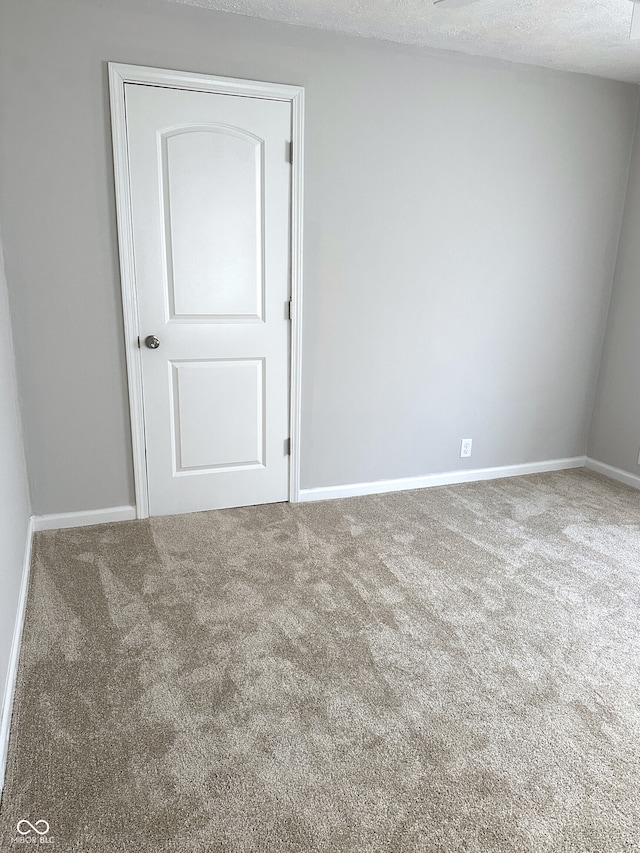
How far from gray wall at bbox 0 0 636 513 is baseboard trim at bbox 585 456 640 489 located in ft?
0.62

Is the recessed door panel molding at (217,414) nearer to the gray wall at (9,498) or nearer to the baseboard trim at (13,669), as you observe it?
the gray wall at (9,498)

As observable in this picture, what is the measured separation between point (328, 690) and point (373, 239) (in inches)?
92.9

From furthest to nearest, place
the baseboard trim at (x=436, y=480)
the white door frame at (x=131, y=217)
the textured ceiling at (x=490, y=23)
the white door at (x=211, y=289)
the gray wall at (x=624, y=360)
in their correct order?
the gray wall at (x=624, y=360), the baseboard trim at (x=436, y=480), the white door at (x=211, y=289), the white door frame at (x=131, y=217), the textured ceiling at (x=490, y=23)

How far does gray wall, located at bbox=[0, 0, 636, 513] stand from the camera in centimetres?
265

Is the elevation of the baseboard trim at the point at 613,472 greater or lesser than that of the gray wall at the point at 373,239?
lesser

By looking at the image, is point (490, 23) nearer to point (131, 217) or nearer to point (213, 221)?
point (213, 221)

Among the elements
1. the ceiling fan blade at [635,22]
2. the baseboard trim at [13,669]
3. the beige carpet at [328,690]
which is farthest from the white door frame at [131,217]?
the ceiling fan blade at [635,22]

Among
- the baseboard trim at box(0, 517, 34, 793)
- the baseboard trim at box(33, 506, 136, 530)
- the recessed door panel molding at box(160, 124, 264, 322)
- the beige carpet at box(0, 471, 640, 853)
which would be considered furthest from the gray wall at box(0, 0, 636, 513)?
the beige carpet at box(0, 471, 640, 853)

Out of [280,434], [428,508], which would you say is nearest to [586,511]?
[428,508]

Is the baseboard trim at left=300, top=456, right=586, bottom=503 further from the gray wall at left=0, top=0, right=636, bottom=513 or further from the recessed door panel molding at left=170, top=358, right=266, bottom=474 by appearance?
the recessed door panel molding at left=170, top=358, right=266, bottom=474

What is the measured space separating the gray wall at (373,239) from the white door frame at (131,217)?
52 mm

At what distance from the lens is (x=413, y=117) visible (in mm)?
3186

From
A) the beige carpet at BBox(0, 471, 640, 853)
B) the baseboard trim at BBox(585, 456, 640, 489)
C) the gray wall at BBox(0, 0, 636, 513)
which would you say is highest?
the gray wall at BBox(0, 0, 636, 513)

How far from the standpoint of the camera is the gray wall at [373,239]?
8.70 ft
